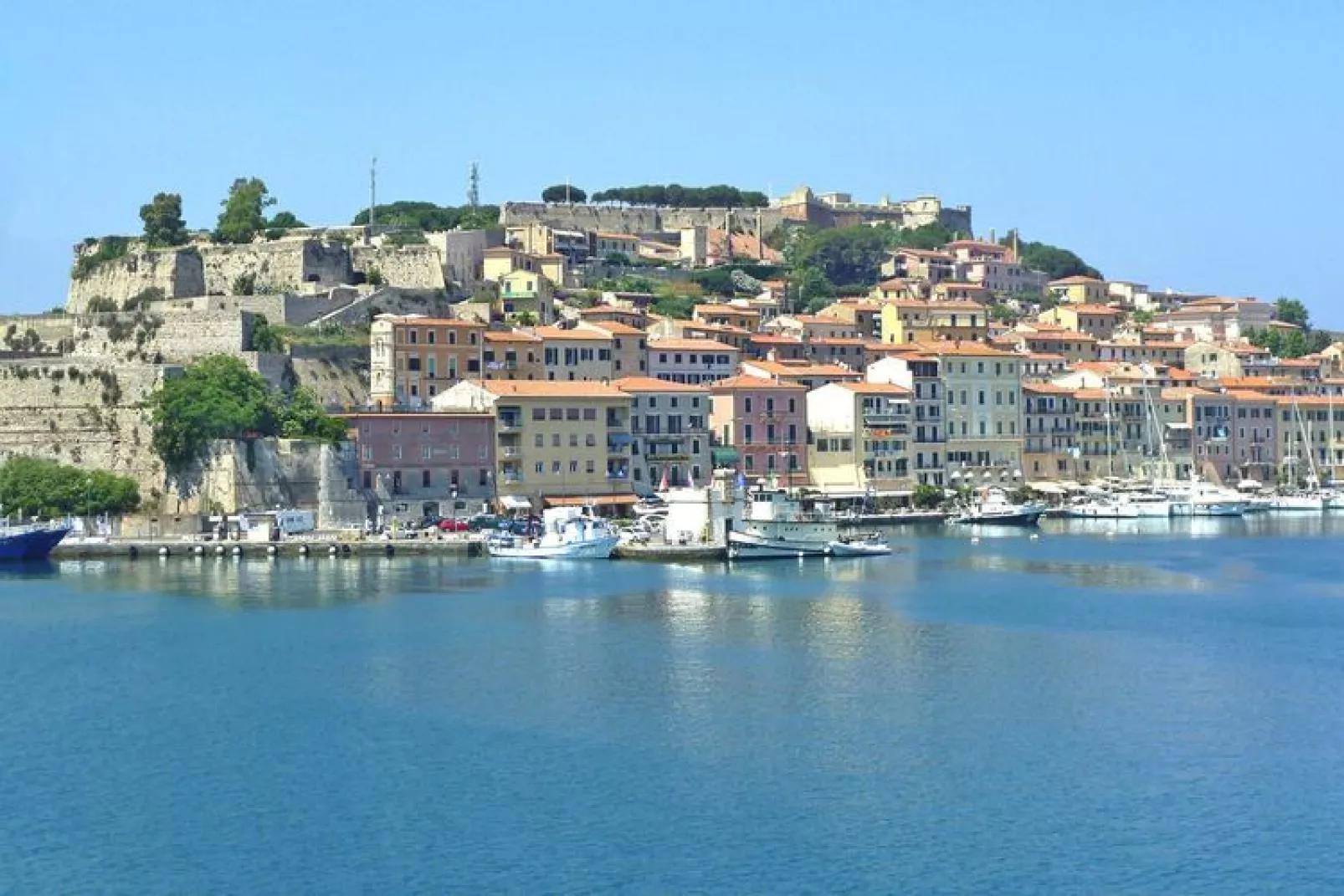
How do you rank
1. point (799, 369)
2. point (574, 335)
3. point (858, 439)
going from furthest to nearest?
point (799, 369), point (858, 439), point (574, 335)

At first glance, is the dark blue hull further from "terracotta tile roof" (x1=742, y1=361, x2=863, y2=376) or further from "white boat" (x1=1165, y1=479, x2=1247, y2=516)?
"white boat" (x1=1165, y1=479, x2=1247, y2=516)

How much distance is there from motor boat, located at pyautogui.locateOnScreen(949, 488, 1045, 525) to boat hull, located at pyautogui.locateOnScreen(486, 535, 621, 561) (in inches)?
609

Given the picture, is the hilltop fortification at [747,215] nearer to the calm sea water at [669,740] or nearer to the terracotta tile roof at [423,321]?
the terracotta tile roof at [423,321]

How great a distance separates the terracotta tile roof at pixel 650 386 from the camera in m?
54.7

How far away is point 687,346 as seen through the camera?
6000cm

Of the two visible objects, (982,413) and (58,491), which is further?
(982,413)

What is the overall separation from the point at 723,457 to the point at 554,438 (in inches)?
246

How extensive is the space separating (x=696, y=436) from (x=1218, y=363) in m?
30.8

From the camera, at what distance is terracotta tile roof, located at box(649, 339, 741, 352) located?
5925 centimetres

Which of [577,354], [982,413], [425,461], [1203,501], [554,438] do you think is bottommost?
[1203,501]

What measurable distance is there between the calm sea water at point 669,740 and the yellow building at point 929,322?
32.9 m

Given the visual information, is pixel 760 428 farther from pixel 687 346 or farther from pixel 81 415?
pixel 81 415

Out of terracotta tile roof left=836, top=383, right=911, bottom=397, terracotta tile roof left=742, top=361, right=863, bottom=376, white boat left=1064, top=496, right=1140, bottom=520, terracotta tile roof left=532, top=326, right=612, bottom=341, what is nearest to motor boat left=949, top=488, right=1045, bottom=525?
white boat left=1064, top=496, right=1140, bottom=520

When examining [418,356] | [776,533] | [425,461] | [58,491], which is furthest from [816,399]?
[58,491]
